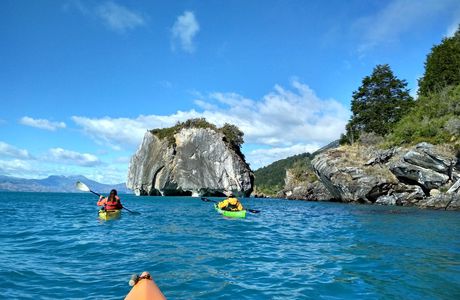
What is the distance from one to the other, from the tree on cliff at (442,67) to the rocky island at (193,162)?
39714 millimetres

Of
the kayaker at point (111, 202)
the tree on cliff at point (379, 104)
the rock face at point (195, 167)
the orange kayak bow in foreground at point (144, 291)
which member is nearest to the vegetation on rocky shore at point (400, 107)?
the tree on cliff at point (379, 104)

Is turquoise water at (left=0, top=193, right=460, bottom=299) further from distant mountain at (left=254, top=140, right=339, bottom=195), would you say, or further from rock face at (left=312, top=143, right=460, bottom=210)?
distant mountain at (left=254, top=140, right=339, bottom=195)

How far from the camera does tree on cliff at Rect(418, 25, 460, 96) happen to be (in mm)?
55375

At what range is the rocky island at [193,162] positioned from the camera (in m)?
79.8

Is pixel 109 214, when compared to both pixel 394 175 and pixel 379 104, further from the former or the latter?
pixel 379 104

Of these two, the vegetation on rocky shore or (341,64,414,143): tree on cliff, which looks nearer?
the vegetation on rocky shore

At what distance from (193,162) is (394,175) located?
4573 cm

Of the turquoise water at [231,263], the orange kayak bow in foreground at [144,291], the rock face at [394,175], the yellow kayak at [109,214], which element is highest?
the rock face at [394,175]

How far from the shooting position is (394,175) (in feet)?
146

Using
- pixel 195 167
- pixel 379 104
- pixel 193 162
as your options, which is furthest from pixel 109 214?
pixel 193 162

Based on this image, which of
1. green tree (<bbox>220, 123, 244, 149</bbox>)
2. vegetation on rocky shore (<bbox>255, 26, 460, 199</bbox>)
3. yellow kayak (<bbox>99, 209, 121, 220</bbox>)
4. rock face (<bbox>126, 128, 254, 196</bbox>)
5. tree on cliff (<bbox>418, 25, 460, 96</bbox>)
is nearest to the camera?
yellow kayak (<bbox>99, 209, 121, 220</bbox>)

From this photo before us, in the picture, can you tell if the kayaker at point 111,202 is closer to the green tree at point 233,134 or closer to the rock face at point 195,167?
the rock face at point 195,167

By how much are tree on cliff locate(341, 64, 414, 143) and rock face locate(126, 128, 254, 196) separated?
27.8 meters

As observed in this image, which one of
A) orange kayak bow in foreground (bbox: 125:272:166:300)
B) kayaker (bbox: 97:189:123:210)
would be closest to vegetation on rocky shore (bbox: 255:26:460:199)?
kayaker (bbox: 97:189:123:210)
